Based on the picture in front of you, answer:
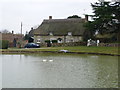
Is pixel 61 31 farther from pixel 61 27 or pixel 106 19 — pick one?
pixel 106 19

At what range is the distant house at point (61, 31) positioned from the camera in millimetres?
59375

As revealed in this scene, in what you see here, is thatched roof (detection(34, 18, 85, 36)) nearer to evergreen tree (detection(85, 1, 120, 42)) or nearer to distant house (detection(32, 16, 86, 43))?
distant house (detection(32, 16, 86, 43))

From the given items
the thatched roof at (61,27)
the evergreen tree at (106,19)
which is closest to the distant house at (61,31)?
the thatched roof at (61,27)

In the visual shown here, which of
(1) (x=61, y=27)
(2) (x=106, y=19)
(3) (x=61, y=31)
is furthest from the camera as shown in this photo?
(1) (x=61, y=27)

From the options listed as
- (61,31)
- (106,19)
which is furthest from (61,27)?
(106,19)

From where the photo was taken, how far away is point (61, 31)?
198 feet

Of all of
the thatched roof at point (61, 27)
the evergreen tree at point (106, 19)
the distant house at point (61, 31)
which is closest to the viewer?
the evergreen tree at point (106, 19)

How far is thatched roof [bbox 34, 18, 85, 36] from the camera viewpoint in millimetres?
59500

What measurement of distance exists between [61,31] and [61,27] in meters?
1.26

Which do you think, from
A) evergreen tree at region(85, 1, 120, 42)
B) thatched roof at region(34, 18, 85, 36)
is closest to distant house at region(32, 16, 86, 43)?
thatched roof at region(34, 18, 85, 36)

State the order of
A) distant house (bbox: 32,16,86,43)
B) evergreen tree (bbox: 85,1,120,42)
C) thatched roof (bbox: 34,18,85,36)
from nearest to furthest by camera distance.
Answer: evergreen tree (bbox: 85,1,120,42) < distant house (bbox: 32,16,86,43) < thatched roof (bbox: 34,18,85,36)

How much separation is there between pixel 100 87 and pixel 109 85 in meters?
0.60

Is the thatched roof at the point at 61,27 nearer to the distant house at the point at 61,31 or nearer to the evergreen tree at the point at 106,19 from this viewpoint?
the distant house at the point at 61,31

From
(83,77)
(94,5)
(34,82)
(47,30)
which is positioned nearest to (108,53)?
(94,5)
